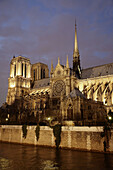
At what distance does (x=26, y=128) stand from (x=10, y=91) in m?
41.0

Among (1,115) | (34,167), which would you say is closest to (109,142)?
(34,167)

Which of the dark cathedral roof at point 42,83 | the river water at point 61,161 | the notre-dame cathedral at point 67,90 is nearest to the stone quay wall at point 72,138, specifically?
the river water at point 61,161

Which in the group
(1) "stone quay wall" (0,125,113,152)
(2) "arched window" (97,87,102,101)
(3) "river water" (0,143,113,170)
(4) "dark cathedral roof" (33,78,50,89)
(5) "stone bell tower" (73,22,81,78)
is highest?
(5) "stone bell tower" (73,22,81,78)

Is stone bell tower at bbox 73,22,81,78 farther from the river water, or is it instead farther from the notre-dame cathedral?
the river water

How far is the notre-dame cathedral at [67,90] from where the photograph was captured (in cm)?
3712

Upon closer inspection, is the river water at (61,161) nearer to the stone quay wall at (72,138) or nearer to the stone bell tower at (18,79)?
the stone quay wall at (72,138)

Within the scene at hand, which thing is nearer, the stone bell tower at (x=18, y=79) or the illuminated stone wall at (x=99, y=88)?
the illuminated stone wall at (x=99, y=88)

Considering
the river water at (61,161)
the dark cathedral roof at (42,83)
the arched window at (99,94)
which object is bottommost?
the river water at (61,161)

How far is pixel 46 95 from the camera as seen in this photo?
56.3m

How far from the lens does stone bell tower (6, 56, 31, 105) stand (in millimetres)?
67688

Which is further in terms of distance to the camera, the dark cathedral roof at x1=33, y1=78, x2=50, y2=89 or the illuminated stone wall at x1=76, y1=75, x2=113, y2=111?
the dark cathedral roof at x1=33, y1=78, x2=50, y2=89

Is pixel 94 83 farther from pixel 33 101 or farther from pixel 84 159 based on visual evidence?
pixel 84 159

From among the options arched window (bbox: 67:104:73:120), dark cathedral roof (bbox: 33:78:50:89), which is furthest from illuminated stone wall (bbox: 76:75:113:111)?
dark cathedral roof (bbox: 33:78:50:89)

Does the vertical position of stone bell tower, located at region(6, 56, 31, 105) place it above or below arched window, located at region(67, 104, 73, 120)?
above
